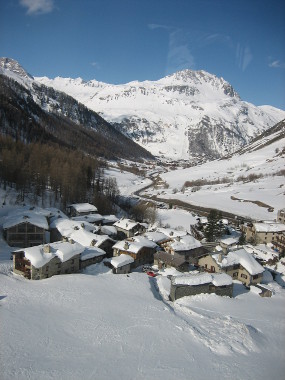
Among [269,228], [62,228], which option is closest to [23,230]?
[62,228]

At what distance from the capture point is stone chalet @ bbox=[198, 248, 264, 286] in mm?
42219

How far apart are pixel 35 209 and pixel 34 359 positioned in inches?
1330

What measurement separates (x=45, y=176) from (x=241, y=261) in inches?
1640

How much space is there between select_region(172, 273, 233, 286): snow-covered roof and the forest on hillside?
117 feet

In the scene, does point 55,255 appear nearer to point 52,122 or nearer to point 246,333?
point 246,333

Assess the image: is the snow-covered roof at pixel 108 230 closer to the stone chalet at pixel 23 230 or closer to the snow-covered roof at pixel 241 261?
the stone chalet at pixel 23 230

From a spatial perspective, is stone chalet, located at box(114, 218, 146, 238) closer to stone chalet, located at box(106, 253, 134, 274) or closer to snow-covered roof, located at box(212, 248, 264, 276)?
stone chalet, located at box(106, 253, 134, 274)

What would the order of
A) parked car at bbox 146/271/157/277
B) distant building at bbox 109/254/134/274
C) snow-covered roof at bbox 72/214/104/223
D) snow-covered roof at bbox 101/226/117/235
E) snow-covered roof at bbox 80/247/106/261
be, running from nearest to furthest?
distant building at bbox 109/254/134/274, snow-covered roof at bbox 80/247/106/261, parked car at bbox 146/271/157/277, snow-covered roof at bbox 101/226/117/235, snow-covered roof at bbox 72/214/104/223

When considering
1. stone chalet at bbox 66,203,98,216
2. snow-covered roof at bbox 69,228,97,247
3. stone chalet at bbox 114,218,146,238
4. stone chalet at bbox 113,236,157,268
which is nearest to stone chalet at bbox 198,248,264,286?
stone chalet at bbox 113,236,157,268

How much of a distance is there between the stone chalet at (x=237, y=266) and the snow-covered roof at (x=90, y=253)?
1424 centimetres

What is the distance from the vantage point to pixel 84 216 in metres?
59.6

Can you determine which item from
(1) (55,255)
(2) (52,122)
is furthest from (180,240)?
(2) (52,122)

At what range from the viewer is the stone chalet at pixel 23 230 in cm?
4488

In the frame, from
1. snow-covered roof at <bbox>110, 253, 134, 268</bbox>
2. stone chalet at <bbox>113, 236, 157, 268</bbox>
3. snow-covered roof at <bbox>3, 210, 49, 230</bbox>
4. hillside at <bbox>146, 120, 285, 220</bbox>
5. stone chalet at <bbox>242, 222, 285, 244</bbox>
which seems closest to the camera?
snow-covered roof at <bbox>110, 253, 134, 268</bbox>
